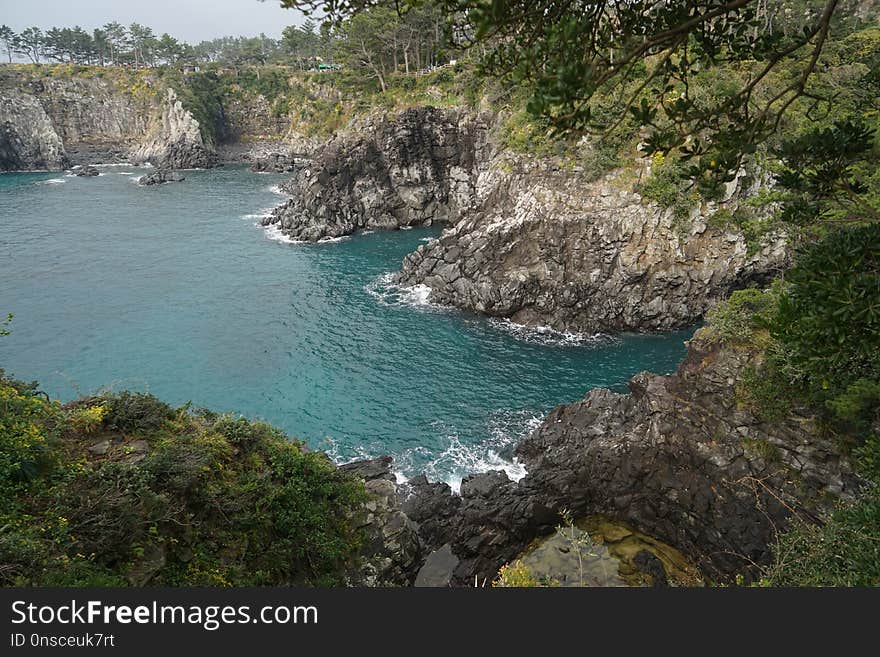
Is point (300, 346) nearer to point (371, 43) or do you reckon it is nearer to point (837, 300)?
point (837, 300)

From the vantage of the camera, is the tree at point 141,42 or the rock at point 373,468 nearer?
the rock at point 373,468

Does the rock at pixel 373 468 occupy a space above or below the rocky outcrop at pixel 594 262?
below

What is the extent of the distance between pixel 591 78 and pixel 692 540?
2055 centimetres

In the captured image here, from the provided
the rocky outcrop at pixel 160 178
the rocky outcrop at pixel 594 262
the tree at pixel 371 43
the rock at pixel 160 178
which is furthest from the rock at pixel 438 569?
the rock at pixel 160 178

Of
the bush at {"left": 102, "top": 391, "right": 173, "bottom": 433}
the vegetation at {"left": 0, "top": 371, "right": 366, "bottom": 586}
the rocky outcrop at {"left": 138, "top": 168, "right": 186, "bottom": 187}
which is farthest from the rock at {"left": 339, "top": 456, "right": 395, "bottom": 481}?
the rocky outcrop at {"left": 138, "top": 168, "right": 186, "bottom": 187}

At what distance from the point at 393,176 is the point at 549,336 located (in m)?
36.5

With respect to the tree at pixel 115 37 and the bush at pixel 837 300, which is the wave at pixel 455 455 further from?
the tree at pixel 115 37

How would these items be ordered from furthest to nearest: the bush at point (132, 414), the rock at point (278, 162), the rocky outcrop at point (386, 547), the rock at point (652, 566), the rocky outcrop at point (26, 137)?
the rocky outcrop at point (26, 137) < the rock at point (278, 162) < the rock at point (652, 566) < the rocky outcrop at point (386, 547) < the bush at point (132, 414)

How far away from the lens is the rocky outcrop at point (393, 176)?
207 feet

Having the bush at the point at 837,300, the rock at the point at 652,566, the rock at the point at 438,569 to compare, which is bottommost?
the rock at the point at 652,566

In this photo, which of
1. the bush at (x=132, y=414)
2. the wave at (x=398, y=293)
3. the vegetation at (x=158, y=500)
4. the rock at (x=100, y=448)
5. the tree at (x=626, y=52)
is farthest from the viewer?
the wave at (x=398, y=293)

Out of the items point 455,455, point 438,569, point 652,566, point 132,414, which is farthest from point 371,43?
point 652,566

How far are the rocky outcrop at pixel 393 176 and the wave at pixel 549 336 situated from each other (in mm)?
29168

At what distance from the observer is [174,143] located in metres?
102
